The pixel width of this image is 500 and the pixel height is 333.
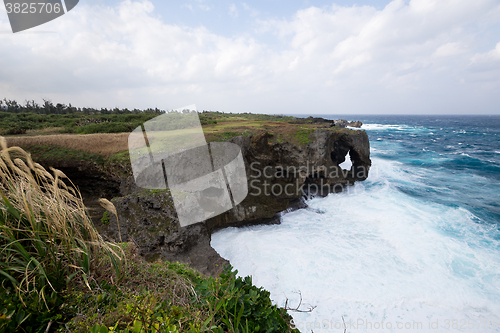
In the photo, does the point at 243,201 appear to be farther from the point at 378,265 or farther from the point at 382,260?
the point at 382,260

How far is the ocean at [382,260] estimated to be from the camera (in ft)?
25.8

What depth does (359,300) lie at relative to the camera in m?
8.40

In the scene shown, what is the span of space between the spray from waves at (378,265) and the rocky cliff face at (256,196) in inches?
59.0

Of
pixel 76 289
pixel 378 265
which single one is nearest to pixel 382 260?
pixel 378 265

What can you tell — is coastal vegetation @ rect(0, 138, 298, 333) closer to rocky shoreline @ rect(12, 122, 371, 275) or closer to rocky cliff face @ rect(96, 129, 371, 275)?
rocky cliff face @ rect(96, 129, 371, 275)

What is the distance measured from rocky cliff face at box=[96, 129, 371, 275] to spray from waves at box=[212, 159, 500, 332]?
1499 millimetres

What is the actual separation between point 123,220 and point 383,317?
37.8 feet

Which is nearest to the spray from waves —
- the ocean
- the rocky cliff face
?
the ocean

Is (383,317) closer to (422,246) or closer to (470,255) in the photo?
(422,246)

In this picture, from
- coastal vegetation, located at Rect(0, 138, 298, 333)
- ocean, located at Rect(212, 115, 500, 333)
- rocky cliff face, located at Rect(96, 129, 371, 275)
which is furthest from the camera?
rocky cliff face, located at Rect(96, 129, 371, 275)

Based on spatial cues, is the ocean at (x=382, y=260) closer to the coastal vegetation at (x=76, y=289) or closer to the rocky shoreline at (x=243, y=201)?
the rocky shoreline at (x=243, y=201)


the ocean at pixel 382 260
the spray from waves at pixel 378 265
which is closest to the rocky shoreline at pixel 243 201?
the ocean at pixel 382 260

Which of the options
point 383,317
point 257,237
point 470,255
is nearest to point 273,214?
point 257,237

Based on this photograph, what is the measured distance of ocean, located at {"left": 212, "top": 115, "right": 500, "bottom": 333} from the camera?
7871 millimetres
